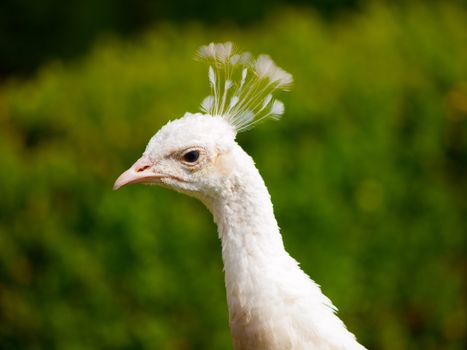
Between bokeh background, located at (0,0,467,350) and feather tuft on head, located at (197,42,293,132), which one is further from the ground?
bokeh background, located at (0,0,467,350)

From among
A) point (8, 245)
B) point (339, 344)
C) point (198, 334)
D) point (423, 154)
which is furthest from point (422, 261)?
point (339, 344)

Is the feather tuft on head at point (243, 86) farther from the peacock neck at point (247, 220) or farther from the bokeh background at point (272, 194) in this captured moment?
the bokeh background at point (272, 194)

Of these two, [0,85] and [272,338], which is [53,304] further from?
[0,85]

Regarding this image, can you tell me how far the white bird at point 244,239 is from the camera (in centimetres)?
214

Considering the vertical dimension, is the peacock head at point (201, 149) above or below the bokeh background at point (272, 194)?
below

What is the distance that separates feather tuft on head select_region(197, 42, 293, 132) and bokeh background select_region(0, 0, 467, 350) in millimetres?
1724

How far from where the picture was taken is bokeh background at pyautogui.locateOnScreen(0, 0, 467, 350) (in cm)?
405

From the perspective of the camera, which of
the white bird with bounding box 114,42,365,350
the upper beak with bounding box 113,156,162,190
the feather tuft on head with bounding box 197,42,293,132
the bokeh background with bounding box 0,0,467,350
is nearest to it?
the white bird with bounding box 114,42,365,350

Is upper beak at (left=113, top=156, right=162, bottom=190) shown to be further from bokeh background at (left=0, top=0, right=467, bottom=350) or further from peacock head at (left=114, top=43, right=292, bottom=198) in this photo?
bokeh background at (left=0, top=0, right=467, bottom=350)

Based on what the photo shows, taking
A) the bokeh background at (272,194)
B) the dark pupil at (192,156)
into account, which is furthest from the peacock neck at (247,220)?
the bokeh background at (272,194)

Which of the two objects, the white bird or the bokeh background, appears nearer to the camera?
the white bird

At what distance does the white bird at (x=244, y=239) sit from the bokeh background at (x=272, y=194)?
1.82 metres

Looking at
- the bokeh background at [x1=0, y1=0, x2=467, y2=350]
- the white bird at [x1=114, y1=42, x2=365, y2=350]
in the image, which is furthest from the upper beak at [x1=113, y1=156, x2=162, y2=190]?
the bokeh background at [x1=0, y1=0, x2=467, y2=350]

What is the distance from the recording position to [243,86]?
2443mm
